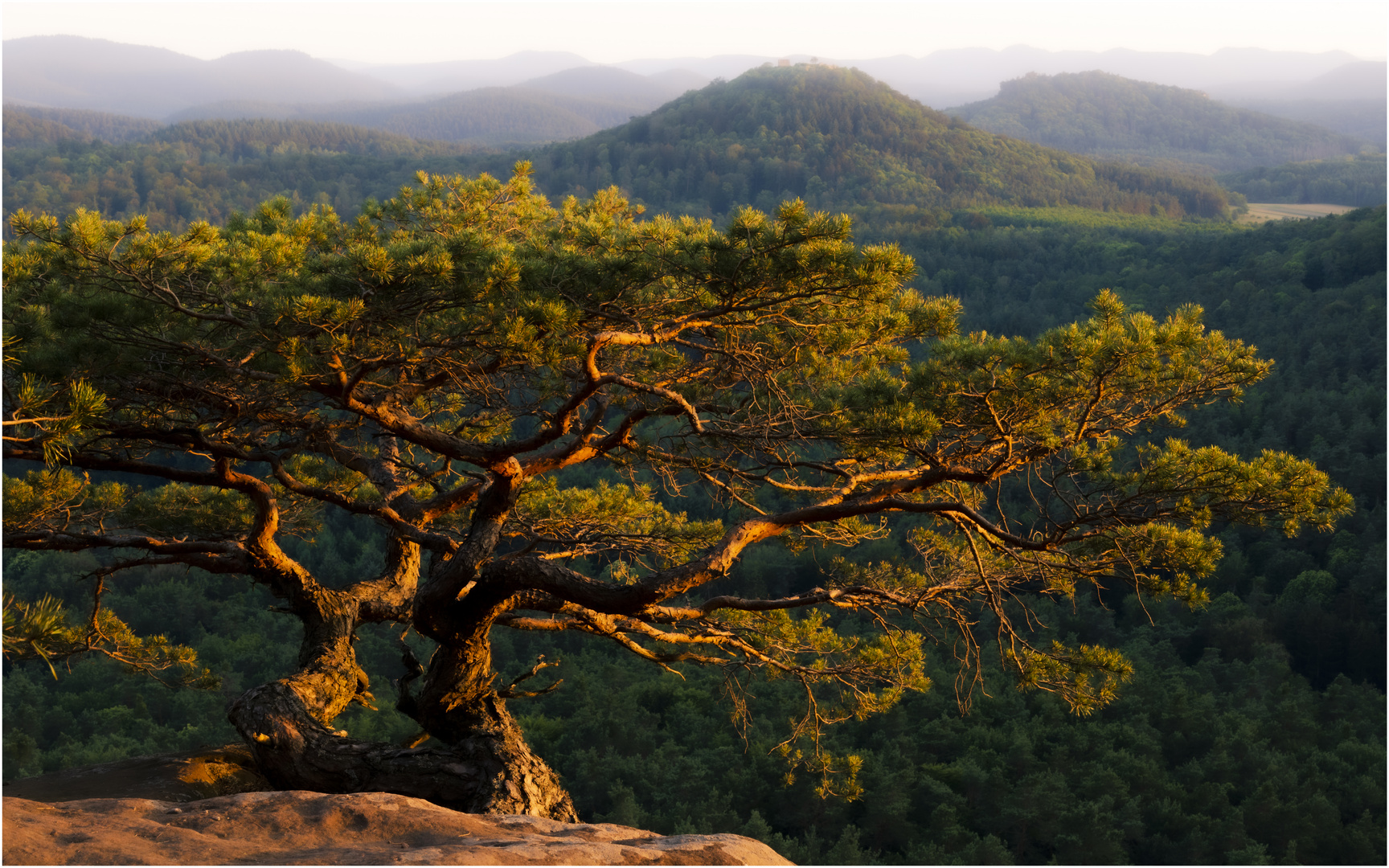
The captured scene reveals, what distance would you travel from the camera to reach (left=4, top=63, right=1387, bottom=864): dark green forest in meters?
16.0

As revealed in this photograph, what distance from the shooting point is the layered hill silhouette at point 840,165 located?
74812 mm

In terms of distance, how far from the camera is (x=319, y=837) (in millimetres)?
3139

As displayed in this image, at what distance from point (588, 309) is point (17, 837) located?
2.73m

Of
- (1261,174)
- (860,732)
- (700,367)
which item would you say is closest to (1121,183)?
(1261,174)

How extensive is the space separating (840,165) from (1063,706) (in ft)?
243

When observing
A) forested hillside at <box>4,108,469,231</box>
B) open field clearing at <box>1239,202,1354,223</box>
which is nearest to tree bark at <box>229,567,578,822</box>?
forested hillside at <box>4,108,469,231</box>

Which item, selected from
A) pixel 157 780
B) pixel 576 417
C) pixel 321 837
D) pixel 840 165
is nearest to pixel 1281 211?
pixel 840 165

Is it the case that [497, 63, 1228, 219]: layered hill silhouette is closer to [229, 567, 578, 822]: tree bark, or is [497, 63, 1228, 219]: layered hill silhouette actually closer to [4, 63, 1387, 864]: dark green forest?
[4, 63, 1387, 864]: dark green forest

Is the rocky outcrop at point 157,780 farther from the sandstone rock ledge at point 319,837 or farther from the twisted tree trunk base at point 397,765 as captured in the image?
the sandstone rock ledge at point 319,837

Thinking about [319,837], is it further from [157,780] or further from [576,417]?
[576,417]

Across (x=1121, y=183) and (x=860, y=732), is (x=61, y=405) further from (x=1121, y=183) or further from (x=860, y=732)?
(x=1121, y=183)

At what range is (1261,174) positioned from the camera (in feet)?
279

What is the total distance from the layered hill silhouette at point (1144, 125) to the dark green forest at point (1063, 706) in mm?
65277

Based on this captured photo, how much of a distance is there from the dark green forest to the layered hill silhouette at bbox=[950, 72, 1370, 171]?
65.3 meters
